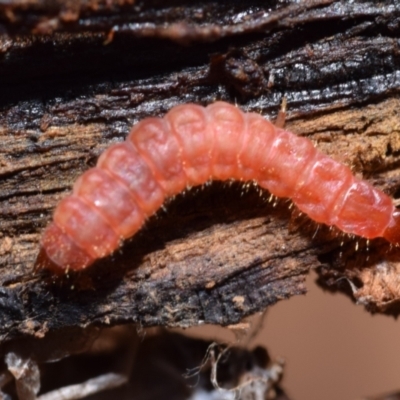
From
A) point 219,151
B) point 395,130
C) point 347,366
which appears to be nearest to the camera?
point 219,151

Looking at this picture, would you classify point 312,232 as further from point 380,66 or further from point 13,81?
point 13,81

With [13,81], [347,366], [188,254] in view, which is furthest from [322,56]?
[347,366]

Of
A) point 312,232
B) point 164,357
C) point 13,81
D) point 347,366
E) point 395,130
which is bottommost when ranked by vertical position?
point 347,366

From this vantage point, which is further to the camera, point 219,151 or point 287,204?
point 287,204

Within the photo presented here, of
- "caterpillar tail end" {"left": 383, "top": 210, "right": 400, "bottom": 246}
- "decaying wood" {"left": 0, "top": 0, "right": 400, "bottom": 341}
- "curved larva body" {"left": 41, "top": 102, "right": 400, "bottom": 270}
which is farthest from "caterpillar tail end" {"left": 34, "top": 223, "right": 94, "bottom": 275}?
"caterpillar tail end" {"left": 383, "top": 210, "right": 400, "bottom": 246}

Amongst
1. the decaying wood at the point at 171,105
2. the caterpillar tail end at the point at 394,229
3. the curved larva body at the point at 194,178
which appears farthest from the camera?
the caterpillar tail end at the point at 394,229

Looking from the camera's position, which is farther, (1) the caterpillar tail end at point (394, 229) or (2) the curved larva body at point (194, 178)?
(1) the caterpillar tail end at point (394, 229)

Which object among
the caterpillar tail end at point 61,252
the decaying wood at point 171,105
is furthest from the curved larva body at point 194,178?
the decaying wood at point 171,105

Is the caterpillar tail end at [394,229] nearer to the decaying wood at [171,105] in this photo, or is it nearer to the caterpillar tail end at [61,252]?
the decaying wood at [171,105]
